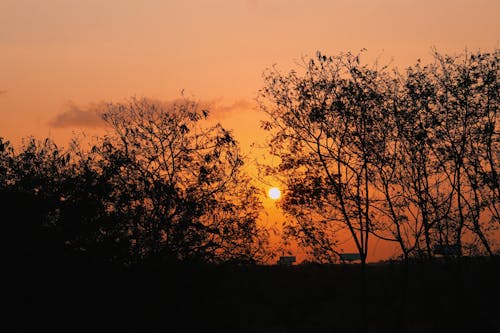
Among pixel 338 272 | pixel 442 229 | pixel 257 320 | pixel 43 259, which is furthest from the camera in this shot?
pixel 338 272

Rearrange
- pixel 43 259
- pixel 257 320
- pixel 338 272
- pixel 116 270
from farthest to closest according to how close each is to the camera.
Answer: pixel 338 272, pixel 257 320, pixel 116 270, pixel 43 259

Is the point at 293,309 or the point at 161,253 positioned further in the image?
the point at 293,309

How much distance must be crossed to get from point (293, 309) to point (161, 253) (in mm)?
47906

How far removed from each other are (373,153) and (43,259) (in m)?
21.4

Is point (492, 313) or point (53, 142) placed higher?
point (53, 142)

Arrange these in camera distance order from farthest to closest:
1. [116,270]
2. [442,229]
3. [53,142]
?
[442,229], [53,142], [116,270]

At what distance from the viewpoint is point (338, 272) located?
96.4 m

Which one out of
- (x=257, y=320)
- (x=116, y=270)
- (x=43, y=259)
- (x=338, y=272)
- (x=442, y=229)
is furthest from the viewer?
Result: (x=338, y=272)

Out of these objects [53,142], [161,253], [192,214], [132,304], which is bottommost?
[132,304]

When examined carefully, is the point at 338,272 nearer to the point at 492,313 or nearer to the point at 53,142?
the point at 492,313

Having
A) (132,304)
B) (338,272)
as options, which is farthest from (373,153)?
(338,272)

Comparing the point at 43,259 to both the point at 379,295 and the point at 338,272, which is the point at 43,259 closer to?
the point at 379,295

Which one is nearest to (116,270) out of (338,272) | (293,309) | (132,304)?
(132,304)

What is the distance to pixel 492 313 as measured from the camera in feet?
231
